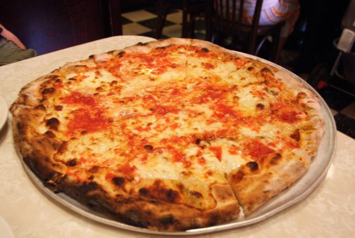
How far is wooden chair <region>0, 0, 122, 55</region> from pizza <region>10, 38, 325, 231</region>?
1.54 meters

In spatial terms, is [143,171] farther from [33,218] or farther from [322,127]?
[322,127]

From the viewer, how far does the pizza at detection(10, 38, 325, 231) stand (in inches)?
38.3

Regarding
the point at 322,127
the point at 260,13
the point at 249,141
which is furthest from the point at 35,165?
the point at 260,13

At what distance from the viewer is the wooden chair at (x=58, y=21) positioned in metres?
2.84

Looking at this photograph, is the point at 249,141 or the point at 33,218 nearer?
the point at 33,218

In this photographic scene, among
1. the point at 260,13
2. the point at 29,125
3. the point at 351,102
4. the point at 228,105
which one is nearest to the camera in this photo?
the point at 29,125

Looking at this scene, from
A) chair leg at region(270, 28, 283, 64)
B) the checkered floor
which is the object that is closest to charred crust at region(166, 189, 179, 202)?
the checkered floor

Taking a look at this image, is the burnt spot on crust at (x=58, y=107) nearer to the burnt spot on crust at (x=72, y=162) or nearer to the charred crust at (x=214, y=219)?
the burnt spot on crust at (x=72, y=162)

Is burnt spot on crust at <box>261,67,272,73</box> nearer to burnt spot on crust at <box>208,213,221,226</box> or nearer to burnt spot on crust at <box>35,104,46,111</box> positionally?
burnt spot on crust at <box>208,213,221,226</box>

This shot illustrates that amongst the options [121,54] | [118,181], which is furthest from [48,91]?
[118,181]

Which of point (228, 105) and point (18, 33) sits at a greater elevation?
point (228, 105)

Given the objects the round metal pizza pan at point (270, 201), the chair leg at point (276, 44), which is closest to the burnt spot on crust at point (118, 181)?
the round metal pizza pan at point (270, 201)

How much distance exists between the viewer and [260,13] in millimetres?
2670

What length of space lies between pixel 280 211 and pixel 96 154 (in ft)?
2.08
